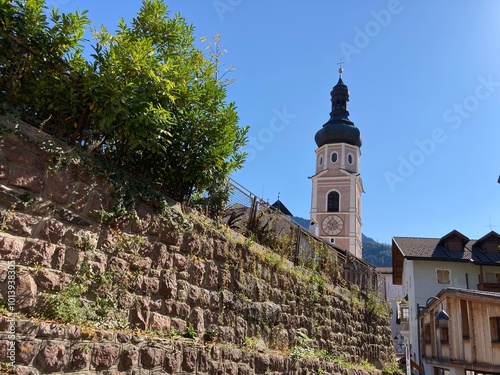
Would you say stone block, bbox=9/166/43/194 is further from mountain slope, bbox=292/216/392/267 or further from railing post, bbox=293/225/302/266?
mountain slope, bbox=292/216/392/267

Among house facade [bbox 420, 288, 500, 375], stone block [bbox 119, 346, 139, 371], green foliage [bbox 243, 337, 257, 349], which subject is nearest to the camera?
stone block [bbox 119, 346, 139, 371]

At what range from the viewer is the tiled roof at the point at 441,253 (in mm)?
28803

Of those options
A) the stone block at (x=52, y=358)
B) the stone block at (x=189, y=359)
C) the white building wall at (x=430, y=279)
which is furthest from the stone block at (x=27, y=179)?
the white building wall at (x=430, y=279)

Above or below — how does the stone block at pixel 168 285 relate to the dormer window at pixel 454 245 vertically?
below

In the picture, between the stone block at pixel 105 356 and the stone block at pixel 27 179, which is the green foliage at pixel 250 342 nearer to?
the stone block at pixel 105 356

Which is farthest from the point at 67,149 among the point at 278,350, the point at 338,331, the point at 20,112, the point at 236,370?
the point at 338,331

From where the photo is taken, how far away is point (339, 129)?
5844 centimetres

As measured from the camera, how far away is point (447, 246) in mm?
30484

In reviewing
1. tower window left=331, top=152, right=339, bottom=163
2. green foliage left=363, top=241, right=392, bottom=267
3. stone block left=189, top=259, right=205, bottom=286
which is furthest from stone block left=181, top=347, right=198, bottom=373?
green foliage left=363, top=241, right=392, bottom=267

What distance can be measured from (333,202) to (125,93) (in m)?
53.7

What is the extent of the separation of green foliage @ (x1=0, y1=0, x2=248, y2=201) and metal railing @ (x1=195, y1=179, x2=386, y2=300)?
1.72 meters

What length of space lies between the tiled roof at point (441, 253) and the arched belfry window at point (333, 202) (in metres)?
24.3

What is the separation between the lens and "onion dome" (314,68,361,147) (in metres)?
58.3

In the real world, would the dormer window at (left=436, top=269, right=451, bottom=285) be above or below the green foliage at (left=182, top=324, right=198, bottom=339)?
above
